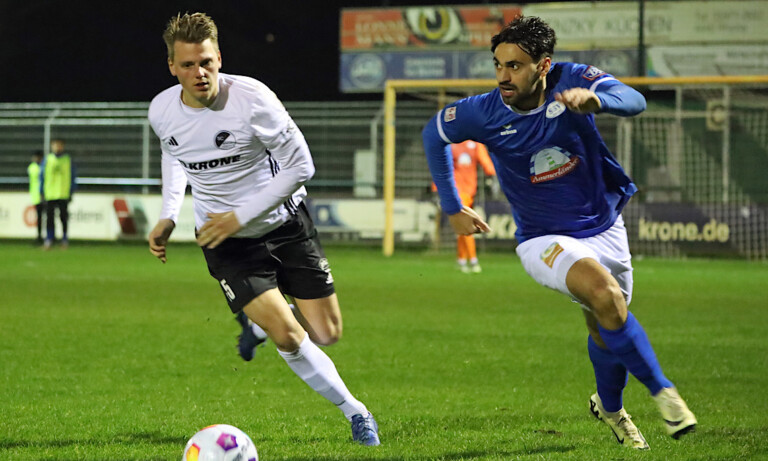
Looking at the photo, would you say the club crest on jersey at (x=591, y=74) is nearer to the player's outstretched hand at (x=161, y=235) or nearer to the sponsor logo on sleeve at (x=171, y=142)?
the sponsor logo on sleeve at (x=171, y=142)

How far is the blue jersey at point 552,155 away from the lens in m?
5.05

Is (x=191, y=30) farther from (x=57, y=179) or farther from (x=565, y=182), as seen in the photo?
(x=57, y=179)

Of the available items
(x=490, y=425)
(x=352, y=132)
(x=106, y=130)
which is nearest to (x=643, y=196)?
(x=352, y=132)

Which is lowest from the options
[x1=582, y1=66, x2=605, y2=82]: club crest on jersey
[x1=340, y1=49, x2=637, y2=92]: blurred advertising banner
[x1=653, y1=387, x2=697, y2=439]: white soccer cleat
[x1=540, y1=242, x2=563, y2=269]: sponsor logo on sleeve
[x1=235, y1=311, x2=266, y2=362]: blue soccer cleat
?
[x1=235, y1=311, x2=266, y2=362]: blue soccer cleat

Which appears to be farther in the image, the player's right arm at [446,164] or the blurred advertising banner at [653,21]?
the blurred advertising banner at [653,21]

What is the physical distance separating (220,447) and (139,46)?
1720 inches

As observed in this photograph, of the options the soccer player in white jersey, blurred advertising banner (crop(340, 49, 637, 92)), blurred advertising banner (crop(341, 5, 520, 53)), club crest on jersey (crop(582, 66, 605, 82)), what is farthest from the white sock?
blurred advertising banner (crop(341, 5, 520, 53))

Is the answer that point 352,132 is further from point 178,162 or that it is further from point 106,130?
point 178,162

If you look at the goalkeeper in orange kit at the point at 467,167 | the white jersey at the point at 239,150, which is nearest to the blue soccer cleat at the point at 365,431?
the white jersey at the point at 239,150

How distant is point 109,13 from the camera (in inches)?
1757

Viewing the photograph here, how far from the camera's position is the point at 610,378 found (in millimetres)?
5301

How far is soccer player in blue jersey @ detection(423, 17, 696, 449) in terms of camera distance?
4754mm

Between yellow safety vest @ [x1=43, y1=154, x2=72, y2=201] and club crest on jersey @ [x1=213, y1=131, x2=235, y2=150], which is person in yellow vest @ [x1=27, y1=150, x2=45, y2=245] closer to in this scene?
yellow safety vest @ [x1=43, y1=154, x2=72, y2=201]

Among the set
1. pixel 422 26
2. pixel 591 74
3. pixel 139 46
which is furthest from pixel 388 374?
pixel 139 46
